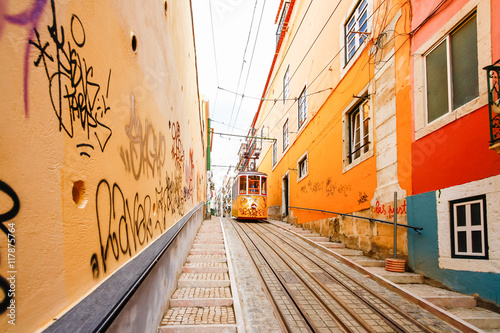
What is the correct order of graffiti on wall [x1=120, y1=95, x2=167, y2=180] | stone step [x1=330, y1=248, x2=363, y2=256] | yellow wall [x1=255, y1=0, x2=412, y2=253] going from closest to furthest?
1. graffiti on wall [x1=120, y1=95, x2=167, y2=180]
2. yellow wall [x1=255, y1=0, x2=412, y2=253]
3. stone step [x1=330, y1=248, x2=363, y2=256]

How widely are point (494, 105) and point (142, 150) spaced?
4545 mm

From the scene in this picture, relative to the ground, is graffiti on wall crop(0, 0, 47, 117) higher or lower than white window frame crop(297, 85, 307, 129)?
lower

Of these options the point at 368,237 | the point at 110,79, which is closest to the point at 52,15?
the point at 110,79

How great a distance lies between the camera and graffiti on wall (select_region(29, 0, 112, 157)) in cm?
150

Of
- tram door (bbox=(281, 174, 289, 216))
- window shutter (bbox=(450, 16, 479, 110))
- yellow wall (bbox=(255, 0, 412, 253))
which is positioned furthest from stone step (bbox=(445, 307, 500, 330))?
tram door (bbox=(281, 174, 289, 216))

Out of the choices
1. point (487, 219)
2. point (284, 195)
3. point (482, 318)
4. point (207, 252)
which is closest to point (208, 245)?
point (207, 252)

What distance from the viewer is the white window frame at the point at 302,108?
1514 centimetres

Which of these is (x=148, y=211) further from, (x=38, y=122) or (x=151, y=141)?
(x=38, y=122)

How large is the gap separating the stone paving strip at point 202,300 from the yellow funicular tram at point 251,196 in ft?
36.0

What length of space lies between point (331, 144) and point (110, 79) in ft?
31.9

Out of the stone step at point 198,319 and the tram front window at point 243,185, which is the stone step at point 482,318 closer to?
the stone step at point 198,319

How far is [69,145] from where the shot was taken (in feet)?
5.47

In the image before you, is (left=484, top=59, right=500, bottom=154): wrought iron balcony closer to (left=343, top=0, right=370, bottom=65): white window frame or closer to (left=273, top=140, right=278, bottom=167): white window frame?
(left=343, top=0, right=370, bottom=65): white window frame

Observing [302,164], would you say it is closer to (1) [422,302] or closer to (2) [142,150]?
(1) [422,302]
